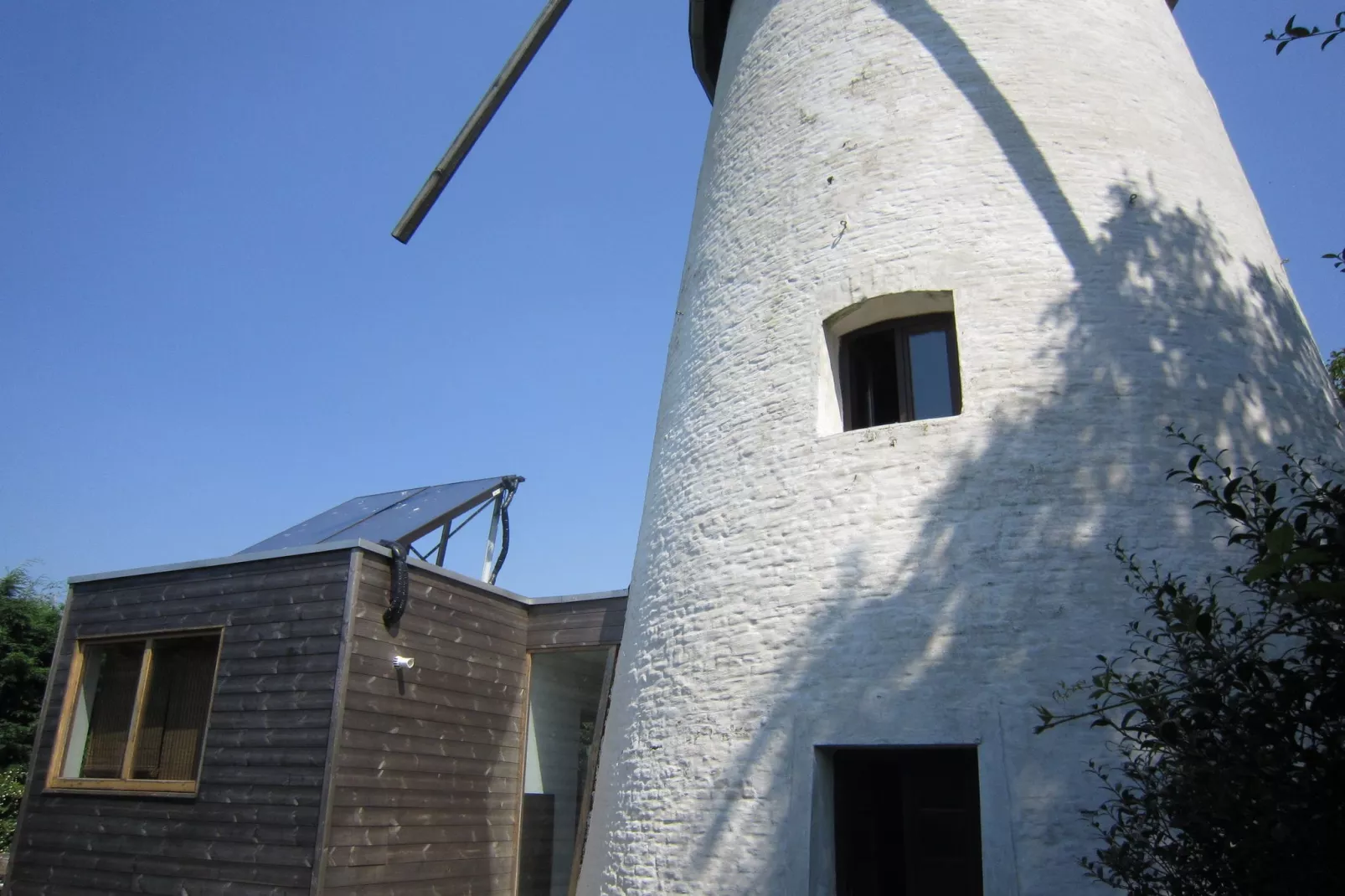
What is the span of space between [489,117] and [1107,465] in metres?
9.14

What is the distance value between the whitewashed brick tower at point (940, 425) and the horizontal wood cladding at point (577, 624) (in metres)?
2.03

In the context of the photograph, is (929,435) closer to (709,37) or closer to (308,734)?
(308,734)

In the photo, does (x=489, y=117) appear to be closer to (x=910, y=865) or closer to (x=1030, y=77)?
(x=1030, y=77)

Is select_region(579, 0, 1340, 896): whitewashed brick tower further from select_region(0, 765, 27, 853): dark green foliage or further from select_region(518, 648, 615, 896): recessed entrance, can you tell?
select_region(0, 765, 27, 853): dark green foliage

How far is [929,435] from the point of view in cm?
653

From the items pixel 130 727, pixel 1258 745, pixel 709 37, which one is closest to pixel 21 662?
pixel 130 727

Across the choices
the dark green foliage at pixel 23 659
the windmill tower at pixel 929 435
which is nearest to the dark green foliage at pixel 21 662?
the dark green foliage at pixel 23 659

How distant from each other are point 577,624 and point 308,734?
2983 mm

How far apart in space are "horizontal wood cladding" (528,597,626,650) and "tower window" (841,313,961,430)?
144 inches

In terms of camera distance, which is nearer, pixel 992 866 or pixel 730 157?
pixel 992 866

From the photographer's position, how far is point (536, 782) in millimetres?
10227

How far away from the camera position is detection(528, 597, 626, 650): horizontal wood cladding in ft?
32.6

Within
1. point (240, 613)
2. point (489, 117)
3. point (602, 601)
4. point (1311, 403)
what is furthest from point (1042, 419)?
point (489, 117)

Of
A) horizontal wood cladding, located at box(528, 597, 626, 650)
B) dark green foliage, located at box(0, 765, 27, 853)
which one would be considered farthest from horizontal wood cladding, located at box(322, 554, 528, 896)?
dark green foliage, located at box(0, 765, 27, 853)
